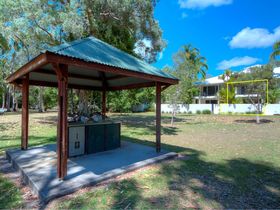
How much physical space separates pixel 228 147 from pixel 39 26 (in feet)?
33.1

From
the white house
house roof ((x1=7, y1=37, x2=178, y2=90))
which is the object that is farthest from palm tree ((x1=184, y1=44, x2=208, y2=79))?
house roof ((x1=7, y1=37, x2=178, y2=90))

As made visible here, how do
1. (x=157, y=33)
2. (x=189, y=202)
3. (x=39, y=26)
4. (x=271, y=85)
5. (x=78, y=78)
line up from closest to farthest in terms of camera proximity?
1. (x=189, y=202)
2. (x=78, y=78)
3. (x=39, y=26)
4. (x=157, y=33)
5. (x=271, y=85)

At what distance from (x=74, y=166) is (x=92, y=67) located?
7.39 ft

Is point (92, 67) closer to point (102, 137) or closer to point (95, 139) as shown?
point (95, 139)

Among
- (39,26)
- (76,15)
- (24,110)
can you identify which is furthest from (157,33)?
(24,110)

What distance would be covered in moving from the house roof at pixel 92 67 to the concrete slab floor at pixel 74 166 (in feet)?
6.64

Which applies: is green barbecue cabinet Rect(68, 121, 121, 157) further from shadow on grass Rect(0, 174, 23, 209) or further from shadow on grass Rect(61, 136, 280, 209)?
shadow on grass Rect(61, 136, 280, 209)

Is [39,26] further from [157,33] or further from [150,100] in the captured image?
[150,100]

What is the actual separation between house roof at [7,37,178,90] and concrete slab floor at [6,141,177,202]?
2.02m

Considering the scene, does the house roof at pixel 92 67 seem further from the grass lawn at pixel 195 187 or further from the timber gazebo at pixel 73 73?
the grass lawn at pixel 195 187

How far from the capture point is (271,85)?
22.5 meters

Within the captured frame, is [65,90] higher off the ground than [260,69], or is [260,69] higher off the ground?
[260,69]

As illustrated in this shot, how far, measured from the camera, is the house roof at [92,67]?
3712 millimetres

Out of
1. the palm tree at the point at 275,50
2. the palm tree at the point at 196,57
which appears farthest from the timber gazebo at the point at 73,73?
the palm tree at the point at 196,57
